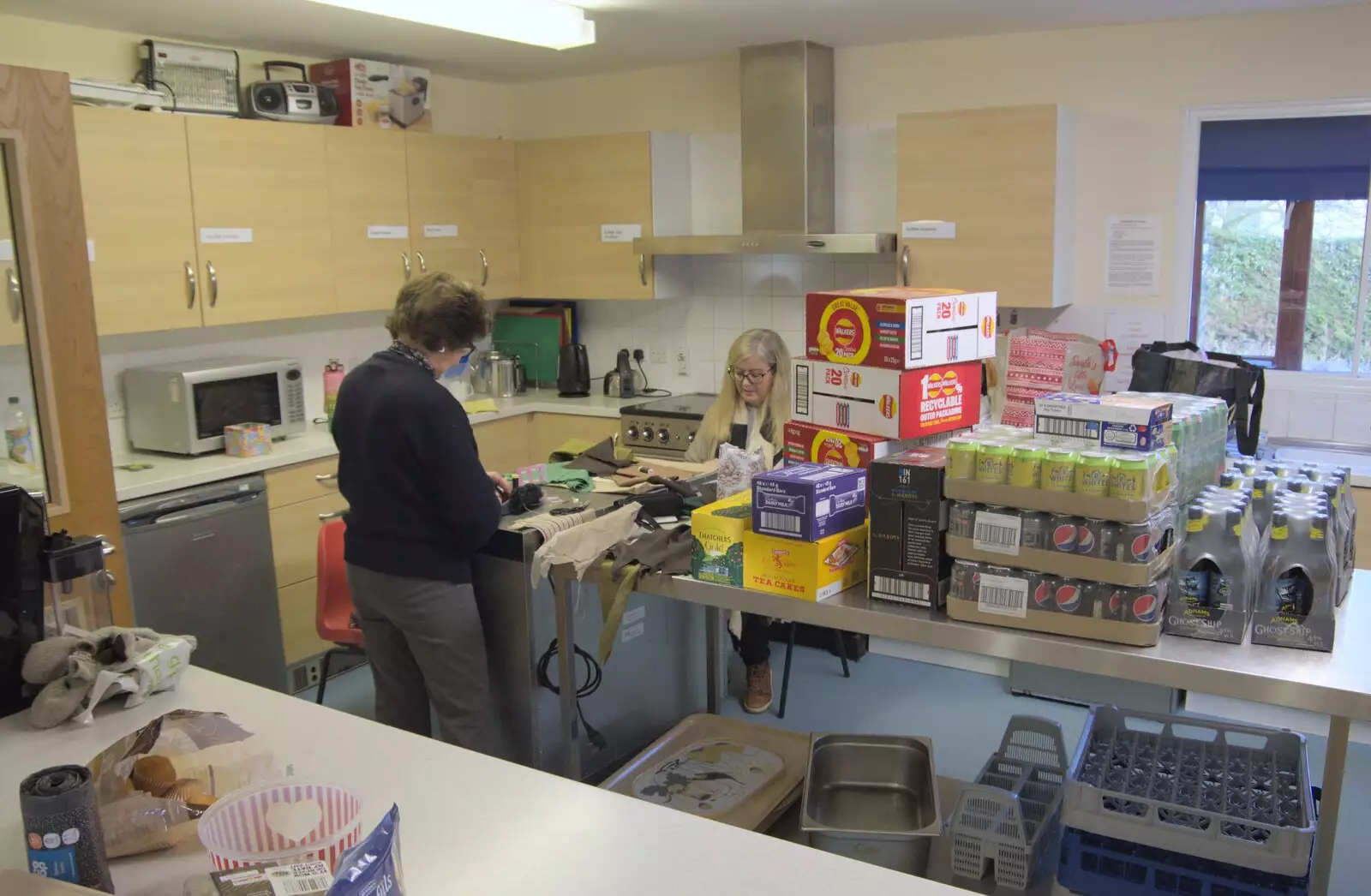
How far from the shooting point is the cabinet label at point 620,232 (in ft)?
16.5

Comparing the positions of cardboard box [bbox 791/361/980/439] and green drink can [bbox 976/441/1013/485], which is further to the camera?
cardboard box [bbox 791/361/980/439]

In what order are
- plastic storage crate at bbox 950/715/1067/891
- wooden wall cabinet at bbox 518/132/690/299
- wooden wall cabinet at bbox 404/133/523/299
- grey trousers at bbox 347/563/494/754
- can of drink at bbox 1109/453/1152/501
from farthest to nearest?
wooden wall cabinet at bbox 518/132/690/299 < wooden wall cabinet at bbox 404/133/523/299 < grey trousers at bbox 347/563/494/754 < plastic storage crate at bbox 950/715/1067/891 < can of drink at bbox 1109/453/1152/501

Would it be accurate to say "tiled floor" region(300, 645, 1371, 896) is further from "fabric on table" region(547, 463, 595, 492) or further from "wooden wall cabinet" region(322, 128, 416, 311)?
"wooden wall cabinet" region(322, 128, 416, 311)

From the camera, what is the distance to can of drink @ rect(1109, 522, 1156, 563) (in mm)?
1879

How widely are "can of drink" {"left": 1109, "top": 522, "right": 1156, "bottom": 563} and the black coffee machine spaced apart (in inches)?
72.4

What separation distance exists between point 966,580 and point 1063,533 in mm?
204

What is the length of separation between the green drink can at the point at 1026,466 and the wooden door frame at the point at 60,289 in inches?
90.4

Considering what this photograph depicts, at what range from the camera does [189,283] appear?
3994mm

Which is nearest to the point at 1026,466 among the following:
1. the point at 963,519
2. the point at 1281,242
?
the point at 963,519

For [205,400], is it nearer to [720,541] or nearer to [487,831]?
[720,541]

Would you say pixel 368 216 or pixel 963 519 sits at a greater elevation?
pixel 368 216

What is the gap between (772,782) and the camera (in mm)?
2727

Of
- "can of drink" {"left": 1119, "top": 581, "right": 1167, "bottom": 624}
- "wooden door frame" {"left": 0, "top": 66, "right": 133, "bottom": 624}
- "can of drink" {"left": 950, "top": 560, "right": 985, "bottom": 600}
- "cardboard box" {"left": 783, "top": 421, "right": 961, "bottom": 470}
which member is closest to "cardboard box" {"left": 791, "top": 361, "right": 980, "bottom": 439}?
"cardboard box" {"left": 783, "top": 421, "right": 961, "bottom": 470}

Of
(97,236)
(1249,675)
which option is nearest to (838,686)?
(1249,675)
